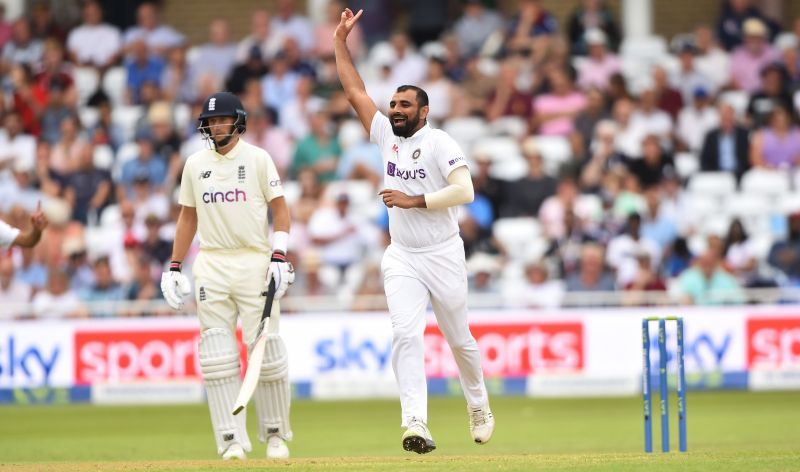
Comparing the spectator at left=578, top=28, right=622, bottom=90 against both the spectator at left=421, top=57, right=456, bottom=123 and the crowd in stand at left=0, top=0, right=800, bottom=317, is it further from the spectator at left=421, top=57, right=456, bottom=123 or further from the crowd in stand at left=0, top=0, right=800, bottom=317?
the spectator at left=421, top=57, right=456, bottom=123

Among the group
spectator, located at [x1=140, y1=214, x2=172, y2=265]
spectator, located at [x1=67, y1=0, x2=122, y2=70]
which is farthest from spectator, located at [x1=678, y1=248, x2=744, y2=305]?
spectator, located at [x1=67, y1=0, x2=122, y2=70]

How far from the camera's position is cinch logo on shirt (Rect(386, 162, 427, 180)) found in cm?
921

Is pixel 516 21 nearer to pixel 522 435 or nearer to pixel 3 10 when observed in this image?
pixel 3 10

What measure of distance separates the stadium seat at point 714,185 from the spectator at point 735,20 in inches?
108

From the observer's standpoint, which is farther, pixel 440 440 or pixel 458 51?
pixel 458 51

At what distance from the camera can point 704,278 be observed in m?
16.2

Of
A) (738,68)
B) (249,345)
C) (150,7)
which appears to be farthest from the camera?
(150,7)

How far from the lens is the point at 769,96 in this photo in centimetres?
1861

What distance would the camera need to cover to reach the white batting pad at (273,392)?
32.4 ft

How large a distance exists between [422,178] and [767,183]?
364 inches

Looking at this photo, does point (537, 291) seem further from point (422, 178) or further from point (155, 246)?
point (422, 178)

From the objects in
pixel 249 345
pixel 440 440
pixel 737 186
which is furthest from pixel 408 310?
pixel 737 186

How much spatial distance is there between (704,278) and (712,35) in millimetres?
5054

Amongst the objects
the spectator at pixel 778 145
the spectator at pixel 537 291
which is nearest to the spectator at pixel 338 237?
the spectator at pixel 537 291
